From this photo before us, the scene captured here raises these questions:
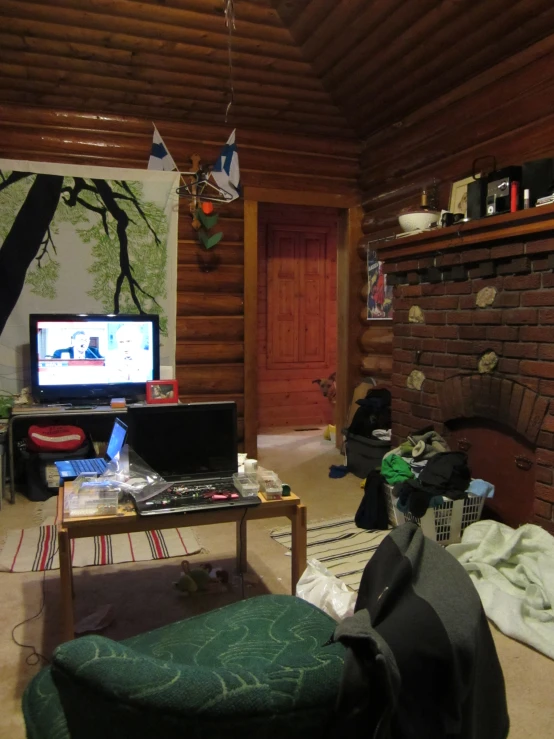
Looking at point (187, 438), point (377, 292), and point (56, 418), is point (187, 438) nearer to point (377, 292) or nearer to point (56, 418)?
point (56, 418)

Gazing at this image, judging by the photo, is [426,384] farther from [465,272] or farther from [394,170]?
[394,170]

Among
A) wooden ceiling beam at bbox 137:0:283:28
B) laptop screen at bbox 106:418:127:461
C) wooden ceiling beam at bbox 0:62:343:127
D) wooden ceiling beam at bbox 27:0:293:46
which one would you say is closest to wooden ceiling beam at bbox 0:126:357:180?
wooden ceiling beam at bbox 0:62:343:127

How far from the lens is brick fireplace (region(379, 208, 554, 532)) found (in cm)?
315

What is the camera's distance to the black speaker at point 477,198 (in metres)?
3.50

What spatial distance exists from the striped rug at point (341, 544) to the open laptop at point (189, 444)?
2.92 ft

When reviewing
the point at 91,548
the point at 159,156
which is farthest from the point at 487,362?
the point at 159,156

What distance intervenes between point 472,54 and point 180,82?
204cm

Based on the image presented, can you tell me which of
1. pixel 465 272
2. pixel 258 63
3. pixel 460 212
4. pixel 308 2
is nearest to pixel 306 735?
pixel 465 272

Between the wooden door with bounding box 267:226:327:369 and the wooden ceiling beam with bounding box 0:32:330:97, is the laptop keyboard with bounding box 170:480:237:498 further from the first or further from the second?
the wooden door with bounding box 267:226:327:369

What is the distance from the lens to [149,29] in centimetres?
400

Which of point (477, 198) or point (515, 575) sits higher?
point (477, 198)

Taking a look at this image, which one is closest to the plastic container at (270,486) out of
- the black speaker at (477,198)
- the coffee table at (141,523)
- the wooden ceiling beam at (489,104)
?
the coffee table at (141,523)

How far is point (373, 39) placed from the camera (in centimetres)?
408

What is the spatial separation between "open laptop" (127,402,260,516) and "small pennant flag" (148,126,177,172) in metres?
2.97
